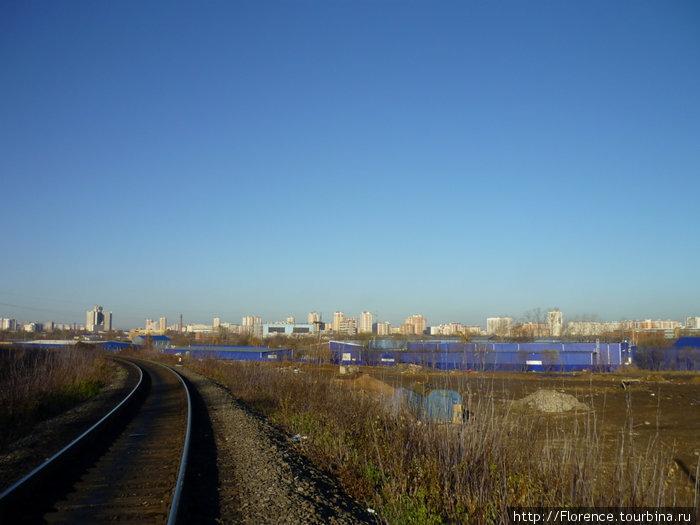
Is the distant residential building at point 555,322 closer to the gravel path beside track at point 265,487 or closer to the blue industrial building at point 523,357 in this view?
the blue industrial building at point 523,357

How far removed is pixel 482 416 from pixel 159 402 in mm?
15550

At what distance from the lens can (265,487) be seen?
780 centimetres

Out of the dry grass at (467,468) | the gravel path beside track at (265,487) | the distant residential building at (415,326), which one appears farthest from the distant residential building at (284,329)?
the dry grass at (467,468)

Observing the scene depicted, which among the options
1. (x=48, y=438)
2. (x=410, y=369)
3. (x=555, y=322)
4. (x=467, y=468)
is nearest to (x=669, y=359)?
(x=410, y=369)

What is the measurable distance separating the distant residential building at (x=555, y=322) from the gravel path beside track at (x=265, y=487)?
8765 cm

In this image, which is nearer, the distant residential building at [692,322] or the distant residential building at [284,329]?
the distant residential building at [692,322]

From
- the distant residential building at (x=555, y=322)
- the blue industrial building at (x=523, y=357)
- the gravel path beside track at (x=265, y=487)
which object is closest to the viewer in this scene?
the gravel path beside track at (x=265, y=487)

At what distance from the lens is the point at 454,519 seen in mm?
6137

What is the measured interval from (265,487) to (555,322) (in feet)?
323

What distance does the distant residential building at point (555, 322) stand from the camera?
91344 mm

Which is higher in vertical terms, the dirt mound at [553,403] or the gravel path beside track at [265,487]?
the gravel path beside track at [265,487]

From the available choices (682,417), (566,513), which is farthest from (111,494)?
(682,417)

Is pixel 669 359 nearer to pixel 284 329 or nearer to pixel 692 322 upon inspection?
pixel 692 322

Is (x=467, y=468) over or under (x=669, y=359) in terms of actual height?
over
